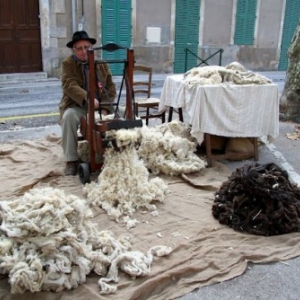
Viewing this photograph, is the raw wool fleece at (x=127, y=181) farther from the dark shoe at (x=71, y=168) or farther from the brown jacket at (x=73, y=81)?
the brown jacket at (x=73, y=81)

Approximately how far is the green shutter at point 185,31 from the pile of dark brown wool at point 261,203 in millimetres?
9136

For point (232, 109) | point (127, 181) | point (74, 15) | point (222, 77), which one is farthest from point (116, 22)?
point (127, 181)

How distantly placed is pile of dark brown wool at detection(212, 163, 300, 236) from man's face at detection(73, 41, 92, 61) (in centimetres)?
202

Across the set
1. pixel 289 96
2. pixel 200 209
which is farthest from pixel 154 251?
pixel 289 96

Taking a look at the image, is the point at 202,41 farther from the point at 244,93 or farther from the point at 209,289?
the point at 209,289

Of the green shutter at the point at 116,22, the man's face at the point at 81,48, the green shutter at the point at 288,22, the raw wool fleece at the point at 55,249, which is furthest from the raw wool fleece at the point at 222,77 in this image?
the green shutter at the point at 288,22

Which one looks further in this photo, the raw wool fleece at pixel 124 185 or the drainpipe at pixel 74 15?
the drainpipe at pixel 74 15

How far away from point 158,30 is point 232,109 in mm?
7907

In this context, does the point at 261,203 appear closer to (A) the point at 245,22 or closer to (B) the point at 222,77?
(B) the point at 222,77

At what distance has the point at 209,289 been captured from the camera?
94.7 inches

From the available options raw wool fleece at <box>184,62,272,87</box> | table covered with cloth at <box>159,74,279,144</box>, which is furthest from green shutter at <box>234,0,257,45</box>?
table covered with cloth at <box>159,74,279,144</box>

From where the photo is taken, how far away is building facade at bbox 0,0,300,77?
10031 mm

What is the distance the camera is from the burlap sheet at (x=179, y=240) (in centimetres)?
236

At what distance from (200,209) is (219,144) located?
152cm
